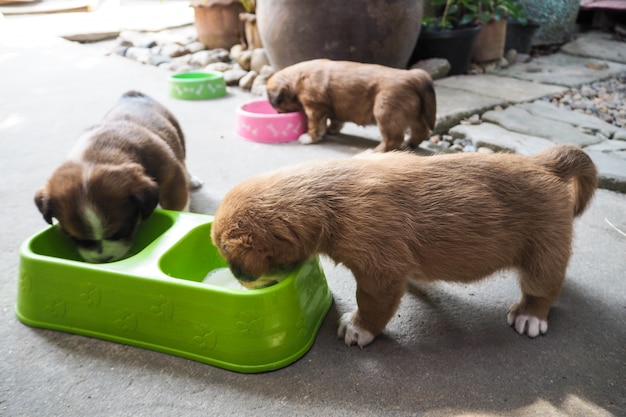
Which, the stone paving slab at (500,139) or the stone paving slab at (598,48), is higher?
the stone paving slab at (598,48)

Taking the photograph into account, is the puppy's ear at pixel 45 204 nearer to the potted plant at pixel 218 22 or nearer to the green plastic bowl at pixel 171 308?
the green plastic bowl at pixel 171 308

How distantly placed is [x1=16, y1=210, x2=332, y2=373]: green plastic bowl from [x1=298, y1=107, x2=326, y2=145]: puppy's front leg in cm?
260

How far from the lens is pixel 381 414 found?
2.03 m

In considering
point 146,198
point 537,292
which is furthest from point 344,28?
point 537,292

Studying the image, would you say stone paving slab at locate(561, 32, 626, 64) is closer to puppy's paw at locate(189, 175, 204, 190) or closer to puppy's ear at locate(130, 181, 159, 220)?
puppy's paw at locate(189, 175, 204, 190)

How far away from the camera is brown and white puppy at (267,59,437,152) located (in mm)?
4422

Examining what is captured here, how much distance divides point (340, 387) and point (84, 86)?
641 centimetres

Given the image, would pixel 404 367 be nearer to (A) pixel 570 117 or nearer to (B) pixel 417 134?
(B) pixel 417 134

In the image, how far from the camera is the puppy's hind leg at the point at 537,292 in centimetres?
230

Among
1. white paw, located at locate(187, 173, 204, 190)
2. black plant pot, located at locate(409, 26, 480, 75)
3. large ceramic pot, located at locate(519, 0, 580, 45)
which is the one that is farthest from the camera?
large ceramic pot, located at locate(519, 0, 580, 45)

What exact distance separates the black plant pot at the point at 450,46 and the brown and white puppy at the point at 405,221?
16.6 feet

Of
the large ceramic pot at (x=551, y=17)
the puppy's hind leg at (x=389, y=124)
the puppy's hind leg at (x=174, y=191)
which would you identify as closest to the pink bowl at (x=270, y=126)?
the puppy's hind leg at (x=389, y=124)

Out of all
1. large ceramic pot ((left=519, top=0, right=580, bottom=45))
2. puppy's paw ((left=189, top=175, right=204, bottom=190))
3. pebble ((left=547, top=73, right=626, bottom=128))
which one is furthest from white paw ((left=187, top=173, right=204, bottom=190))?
large ceramic pot ((left=519, top=0, right=580, bottom=45))

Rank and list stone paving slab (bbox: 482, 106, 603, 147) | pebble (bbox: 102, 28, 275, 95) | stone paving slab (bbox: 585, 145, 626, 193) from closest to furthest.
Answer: stone paving slab (bbox: 585, 145, 626, 193) < stone paving slab (bbox: 482, 106, 603, 147) < pebble (bbox: 102, 28, 275, 95)
